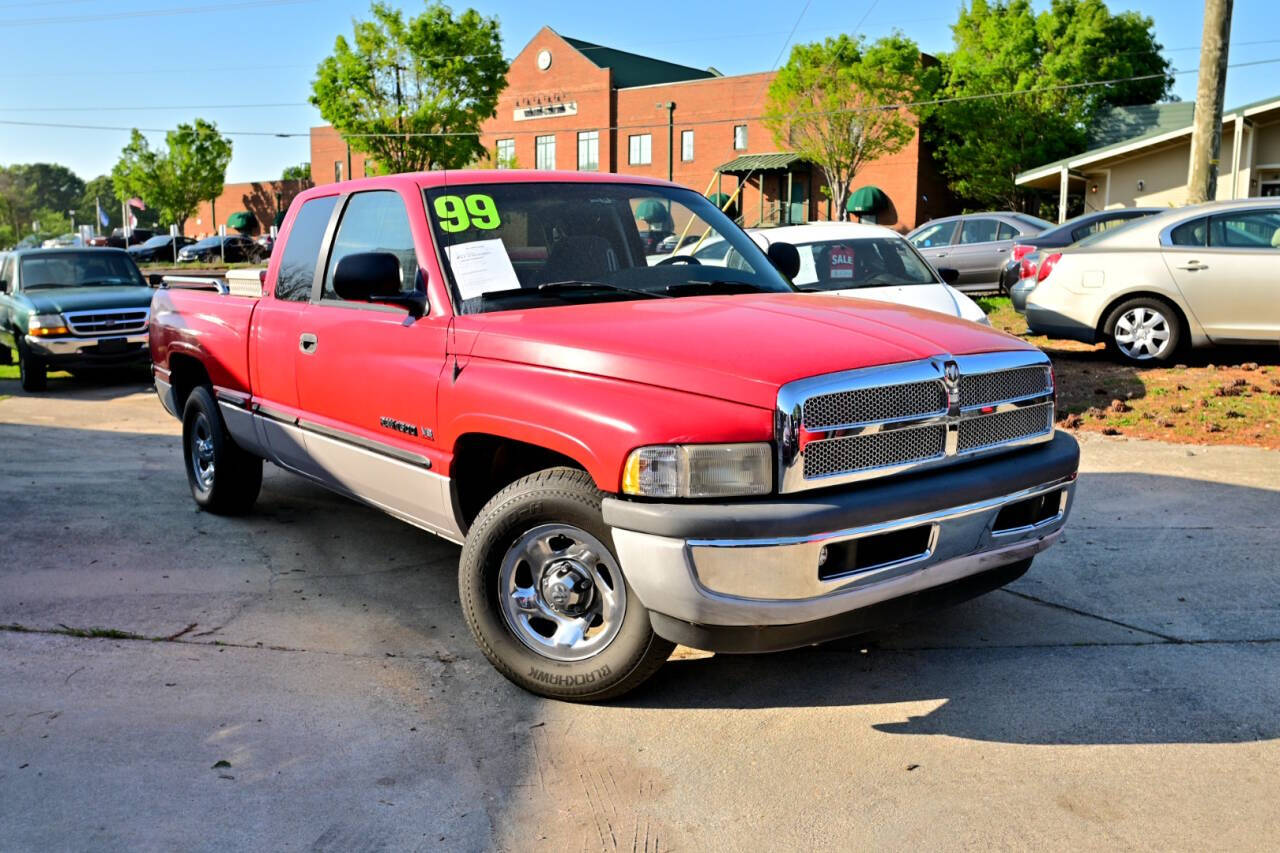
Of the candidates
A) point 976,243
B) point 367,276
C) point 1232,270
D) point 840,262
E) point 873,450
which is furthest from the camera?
point 976,243

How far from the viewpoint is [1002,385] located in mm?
3887

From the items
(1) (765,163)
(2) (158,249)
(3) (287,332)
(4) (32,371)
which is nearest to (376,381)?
(3) (287,332)

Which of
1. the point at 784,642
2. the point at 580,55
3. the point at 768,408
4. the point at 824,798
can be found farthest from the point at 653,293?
the point at 580,55

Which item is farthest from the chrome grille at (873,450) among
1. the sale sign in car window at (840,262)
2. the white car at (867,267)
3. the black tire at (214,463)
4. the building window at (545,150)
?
the building window at (545,150)

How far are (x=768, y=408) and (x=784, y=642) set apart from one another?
76cm

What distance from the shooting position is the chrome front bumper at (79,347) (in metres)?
12.6

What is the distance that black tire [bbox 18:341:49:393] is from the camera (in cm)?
Result: 1276

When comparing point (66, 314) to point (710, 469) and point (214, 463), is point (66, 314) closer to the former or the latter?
point (214, 463)

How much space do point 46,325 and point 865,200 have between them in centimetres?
3487

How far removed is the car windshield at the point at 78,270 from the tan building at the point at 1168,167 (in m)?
21.5

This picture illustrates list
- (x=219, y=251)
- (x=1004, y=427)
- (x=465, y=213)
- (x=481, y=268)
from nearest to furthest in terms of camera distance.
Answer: (x=1004, y=427) → (x=481, y=268) → (x=465, y=213) → (x=219, y=251)

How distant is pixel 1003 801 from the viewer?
319 cm

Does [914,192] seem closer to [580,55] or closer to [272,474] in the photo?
[580,55]

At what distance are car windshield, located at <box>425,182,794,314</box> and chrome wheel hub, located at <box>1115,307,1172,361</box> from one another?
673 centimetres
